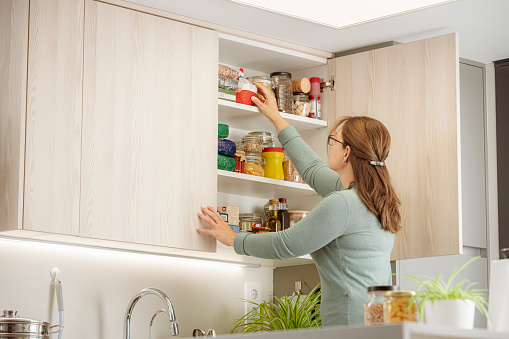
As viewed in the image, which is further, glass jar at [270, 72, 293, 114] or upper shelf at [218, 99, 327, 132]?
glass jar at [270, 72, 293, 114]

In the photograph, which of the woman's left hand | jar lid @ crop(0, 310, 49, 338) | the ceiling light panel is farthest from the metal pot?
the ceiling light panel

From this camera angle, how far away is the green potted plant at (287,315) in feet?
10.5

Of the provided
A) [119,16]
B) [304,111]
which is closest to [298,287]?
[304,111]

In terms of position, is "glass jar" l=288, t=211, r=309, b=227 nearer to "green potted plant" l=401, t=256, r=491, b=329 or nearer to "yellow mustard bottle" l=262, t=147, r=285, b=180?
"yellow mustard bottle" l=262, t=147, r=285, b=180

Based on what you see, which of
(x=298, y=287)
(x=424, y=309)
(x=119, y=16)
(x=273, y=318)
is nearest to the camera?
(x=424, y=309)

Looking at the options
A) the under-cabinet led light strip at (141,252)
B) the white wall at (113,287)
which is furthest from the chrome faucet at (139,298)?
the under-cabinet led light strip at (141,252)

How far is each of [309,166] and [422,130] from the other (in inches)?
18.3

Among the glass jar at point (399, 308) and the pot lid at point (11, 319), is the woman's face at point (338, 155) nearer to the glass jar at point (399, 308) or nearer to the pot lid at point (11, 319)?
the pot lid at point (11, 319)

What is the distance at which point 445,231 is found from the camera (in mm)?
2924

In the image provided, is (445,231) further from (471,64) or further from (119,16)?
(119,16)

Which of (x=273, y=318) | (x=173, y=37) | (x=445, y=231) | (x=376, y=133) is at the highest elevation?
(x=173, y=37)

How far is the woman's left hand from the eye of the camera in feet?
9.48

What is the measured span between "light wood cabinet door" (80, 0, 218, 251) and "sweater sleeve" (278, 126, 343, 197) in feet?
0.96

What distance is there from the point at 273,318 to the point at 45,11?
154 cm
